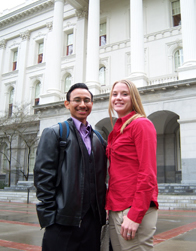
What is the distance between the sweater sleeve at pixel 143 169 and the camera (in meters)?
1.91

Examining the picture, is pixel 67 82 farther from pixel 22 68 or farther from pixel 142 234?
pixel 142 234

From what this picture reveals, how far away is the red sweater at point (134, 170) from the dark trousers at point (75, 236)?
8.4 inches

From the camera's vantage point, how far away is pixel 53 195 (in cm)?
204

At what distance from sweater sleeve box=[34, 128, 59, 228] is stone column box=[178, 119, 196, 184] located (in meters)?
14.6

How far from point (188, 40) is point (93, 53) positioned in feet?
24.0

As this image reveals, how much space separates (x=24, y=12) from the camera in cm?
3102

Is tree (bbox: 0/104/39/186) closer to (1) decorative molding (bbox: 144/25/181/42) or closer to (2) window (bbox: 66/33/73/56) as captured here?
(2) window (bbox: 66/33/73/56)

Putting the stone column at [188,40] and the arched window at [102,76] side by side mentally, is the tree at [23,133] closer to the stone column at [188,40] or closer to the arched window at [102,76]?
the arched window at [102,76]

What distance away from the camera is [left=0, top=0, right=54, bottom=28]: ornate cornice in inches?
1156

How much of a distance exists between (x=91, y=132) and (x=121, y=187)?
26.8 inches

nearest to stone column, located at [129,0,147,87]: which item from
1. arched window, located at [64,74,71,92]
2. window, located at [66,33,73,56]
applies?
window, located at [66,33,73,56]

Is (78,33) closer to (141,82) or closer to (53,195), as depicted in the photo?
(141,82)

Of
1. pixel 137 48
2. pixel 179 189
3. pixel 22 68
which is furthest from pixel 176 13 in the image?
pixel 22 68

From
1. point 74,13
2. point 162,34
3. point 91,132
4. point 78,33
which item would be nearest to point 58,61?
point 78,33
